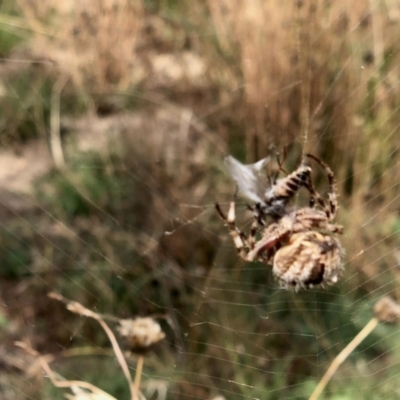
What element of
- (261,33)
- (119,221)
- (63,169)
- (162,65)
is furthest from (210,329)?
(162,65)

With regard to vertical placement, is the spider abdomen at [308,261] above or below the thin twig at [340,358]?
above

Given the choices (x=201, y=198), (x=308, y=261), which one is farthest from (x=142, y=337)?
(x=201, y=198)

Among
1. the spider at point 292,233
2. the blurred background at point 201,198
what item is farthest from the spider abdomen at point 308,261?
the blurred background at point 201,198

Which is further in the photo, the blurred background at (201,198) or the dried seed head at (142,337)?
the blurred background at (201,198)

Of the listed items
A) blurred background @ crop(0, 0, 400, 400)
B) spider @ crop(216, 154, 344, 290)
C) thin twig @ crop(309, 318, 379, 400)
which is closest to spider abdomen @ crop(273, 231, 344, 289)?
spider @ crop(216, 154, 344, 290)

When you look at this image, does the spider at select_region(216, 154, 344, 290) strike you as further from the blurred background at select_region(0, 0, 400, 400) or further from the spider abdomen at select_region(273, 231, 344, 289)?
the blurred background at select_region(0, 0, 400, 400)

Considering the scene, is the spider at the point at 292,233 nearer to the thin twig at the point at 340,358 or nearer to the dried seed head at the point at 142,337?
the thin twig at the point at 340,358

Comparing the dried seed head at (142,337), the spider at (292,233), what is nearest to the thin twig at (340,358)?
the spider at (292,233)
